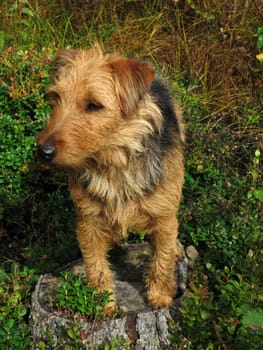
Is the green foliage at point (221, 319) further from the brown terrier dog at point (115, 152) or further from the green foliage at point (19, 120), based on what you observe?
the green foliage at point (19, 120)

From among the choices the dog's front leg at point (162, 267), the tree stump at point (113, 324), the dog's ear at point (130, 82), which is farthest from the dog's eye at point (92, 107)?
the tree stump at point (113, 324)

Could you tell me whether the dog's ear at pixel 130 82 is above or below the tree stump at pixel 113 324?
above

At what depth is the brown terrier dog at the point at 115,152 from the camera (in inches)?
106

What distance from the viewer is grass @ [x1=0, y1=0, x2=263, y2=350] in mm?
3125

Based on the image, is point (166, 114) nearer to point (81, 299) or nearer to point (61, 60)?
point (61, 60)

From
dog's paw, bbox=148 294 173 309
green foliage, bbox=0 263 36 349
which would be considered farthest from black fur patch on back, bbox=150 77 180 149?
green foliage, bbox=0 263 36 349

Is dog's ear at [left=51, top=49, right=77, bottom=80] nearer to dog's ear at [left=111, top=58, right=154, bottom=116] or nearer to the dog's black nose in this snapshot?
dog's ear at [left=111, top=58, right=154, bottom=116]

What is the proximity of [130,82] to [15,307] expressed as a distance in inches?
66.8

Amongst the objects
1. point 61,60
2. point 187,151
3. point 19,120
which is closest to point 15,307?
point 19,120

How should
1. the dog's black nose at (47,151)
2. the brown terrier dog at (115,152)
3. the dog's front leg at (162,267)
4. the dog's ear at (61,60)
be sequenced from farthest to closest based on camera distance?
the dog's front leg at (162,267) → the dog's ear at (61,60) → the brown terrier dog at (115,152) → the dog's black nose at (47,151)

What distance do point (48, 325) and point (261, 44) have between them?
7.96ft

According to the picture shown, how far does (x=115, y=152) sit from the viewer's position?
289cm

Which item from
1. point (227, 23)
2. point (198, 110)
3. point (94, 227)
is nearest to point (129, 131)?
point (94, 227)

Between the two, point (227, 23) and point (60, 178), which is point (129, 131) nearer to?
point (60, 178)
